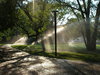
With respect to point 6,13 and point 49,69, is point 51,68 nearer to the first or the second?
point 49,69

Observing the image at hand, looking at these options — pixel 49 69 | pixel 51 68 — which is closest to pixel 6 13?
pixel 51 68

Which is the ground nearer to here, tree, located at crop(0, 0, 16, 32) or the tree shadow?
the tree shadow

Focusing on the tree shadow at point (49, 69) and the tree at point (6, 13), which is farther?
the tree at point (6, 13)

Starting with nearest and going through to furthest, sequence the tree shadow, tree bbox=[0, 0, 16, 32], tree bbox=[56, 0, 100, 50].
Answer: the tree shadow < tree bbox=[0, 0, 16, 32] < tree bbox=[56, 0, 100, 50]

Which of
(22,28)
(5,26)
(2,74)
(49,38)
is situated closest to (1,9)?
(5,26)

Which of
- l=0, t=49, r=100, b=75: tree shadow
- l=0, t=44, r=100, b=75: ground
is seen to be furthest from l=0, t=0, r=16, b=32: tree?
l=0, t=49, r=100, b=75: tree shadow

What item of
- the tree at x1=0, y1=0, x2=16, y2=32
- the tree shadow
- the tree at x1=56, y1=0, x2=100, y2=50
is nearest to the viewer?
the tree shadow

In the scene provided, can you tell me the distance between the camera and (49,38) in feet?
105

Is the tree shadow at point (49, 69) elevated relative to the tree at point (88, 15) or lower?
lower

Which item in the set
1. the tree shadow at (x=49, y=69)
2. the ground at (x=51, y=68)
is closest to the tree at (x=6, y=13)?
the ground at (x=51, y=68)

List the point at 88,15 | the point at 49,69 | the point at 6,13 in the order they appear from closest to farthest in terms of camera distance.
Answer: the point at 49,69, the point at 6,13, the point at 88,15

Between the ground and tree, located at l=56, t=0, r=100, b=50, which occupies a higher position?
tree, located at l=56, t=0, r=100, b=50

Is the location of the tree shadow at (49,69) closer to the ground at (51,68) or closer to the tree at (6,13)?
the ground at (51,68)

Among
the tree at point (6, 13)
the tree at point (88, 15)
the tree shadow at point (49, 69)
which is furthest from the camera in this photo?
the tree at point (88, 15)
